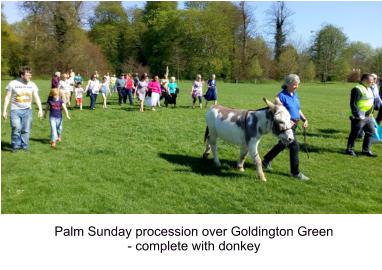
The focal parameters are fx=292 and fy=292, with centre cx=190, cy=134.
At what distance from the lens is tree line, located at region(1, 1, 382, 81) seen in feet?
183

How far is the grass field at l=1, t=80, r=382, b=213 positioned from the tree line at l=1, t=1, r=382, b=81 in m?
51.6

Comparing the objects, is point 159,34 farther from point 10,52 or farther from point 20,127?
point 20,127

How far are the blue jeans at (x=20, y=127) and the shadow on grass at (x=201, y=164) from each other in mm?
4196

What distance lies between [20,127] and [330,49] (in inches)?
3164

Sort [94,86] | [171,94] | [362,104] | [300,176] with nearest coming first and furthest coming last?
[300,176] → [362,104] → [94,86] → [171,94]

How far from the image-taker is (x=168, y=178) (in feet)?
22.9

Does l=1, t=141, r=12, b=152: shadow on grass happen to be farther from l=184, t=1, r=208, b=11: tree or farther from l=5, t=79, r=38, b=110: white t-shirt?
l=184, t=1, r=208, b=11: tree

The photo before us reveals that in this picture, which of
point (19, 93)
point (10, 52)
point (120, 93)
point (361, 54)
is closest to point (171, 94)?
point (120, 93)

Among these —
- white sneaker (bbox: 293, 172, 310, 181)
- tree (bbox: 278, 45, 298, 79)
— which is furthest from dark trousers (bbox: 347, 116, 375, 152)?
tree (bbox: 278, 45, 298, 79)

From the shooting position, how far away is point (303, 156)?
9.11 m

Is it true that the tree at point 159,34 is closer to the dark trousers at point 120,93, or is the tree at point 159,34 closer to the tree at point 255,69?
the tree at point 255,69

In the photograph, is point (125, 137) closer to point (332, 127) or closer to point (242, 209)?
point (242, 209)

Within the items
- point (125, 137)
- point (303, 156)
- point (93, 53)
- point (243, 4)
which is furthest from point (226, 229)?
point (243, 4)

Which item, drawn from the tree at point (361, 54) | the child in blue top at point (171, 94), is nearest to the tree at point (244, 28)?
the tree at point (361, 54)
